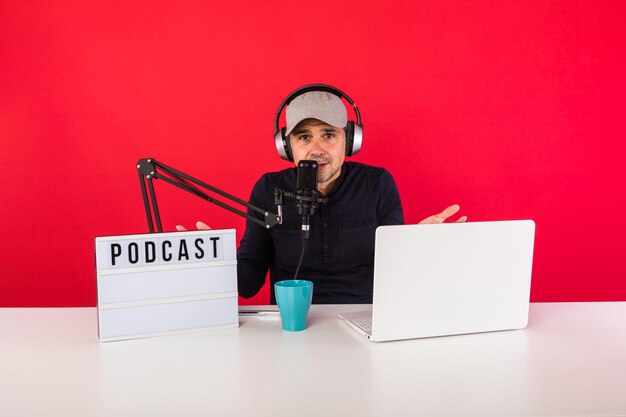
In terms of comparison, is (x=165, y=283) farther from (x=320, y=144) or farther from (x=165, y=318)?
(x=320, y=144)

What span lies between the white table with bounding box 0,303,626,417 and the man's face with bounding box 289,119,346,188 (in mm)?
760

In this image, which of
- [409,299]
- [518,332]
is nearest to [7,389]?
[409,299]

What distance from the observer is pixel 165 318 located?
1208 mm

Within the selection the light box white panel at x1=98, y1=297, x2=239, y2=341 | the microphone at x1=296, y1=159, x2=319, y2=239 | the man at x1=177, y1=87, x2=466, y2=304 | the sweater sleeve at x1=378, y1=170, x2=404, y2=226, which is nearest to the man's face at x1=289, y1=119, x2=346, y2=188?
the man at x1=177, y1=87, x2=466, y2=304

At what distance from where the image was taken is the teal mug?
122 centimetres

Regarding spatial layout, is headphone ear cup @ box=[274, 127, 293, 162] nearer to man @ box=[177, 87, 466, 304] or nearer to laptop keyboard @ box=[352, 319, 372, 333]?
man @ box=[177, 87, 466, 304]

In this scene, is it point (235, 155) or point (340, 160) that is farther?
point (235, 155)

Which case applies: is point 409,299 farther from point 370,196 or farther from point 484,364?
point 370,196

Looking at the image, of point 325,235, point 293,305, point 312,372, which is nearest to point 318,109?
point 325,235

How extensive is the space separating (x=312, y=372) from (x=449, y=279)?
37cm

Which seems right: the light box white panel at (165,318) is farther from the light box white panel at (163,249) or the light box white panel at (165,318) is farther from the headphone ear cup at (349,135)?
the headphone ear cup at (349,135)

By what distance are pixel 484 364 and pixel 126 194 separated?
2017mm

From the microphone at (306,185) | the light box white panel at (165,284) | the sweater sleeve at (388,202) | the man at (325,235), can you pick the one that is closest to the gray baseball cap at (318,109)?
the man at (325,235)

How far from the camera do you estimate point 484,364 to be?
1.01 m
